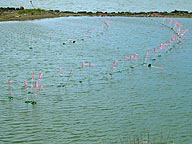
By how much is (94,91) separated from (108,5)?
144 ft

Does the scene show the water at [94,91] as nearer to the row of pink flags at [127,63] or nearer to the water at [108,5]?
the row of pink flags at [127,63]

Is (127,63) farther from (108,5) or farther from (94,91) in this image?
(108,5)

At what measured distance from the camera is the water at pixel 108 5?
57844 millimetres

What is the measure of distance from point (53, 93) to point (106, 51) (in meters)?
10.2

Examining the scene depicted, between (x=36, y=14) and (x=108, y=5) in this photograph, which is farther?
(x=108, y=5)

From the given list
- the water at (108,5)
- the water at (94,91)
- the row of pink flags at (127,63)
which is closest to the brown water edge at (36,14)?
the water at (108,5)

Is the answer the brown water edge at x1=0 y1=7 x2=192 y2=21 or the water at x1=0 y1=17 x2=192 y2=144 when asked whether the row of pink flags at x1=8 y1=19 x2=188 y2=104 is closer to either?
the water at x1=0 y1=17 x2=192 y2=144

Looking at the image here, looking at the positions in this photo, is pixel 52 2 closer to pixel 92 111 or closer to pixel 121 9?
pixel 121 9

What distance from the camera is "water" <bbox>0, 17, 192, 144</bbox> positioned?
46.2ft

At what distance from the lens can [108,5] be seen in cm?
6144

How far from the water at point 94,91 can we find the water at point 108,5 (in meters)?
23.7

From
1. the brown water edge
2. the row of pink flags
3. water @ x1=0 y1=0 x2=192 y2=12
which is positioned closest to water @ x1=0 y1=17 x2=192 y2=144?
the row of pink flags

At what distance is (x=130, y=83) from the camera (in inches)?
796

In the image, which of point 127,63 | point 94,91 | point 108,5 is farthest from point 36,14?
point 94,91
